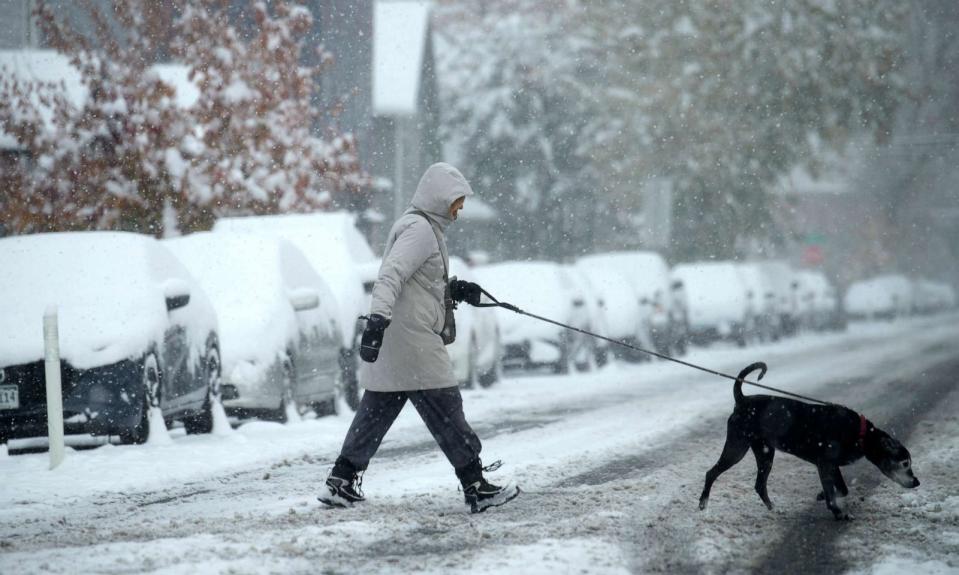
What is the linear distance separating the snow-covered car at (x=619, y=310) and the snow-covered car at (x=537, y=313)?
1431 mm

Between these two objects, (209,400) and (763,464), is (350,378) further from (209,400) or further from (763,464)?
(763,464)

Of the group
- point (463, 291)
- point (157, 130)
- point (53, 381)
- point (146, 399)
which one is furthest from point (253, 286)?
point (157, 130)

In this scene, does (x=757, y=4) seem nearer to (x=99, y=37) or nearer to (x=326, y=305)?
(x=99, y=37)

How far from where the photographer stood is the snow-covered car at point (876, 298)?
5219cm

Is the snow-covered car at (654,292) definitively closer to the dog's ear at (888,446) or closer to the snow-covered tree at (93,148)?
the snow-covered tree at (93,148)

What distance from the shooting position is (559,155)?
43344 mm

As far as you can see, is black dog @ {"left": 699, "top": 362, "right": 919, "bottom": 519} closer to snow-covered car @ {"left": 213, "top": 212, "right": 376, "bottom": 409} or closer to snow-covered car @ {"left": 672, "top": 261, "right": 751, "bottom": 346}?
snow-covered car @ {"left": 213, "top": 212, "right": 376, "bottom": 409}

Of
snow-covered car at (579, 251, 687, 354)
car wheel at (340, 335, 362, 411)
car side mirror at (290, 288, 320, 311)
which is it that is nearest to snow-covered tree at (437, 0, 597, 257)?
snow-covered car at (579, 251, 687, 354)

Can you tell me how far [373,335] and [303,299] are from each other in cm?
572

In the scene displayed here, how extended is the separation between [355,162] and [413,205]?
1477cm

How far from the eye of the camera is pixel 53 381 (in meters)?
9.26

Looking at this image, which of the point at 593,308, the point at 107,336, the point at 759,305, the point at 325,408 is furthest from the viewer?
the point at 759,305

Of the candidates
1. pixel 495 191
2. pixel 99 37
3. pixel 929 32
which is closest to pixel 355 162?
pixel 99 37

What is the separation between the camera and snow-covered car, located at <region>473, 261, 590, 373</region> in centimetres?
1992
